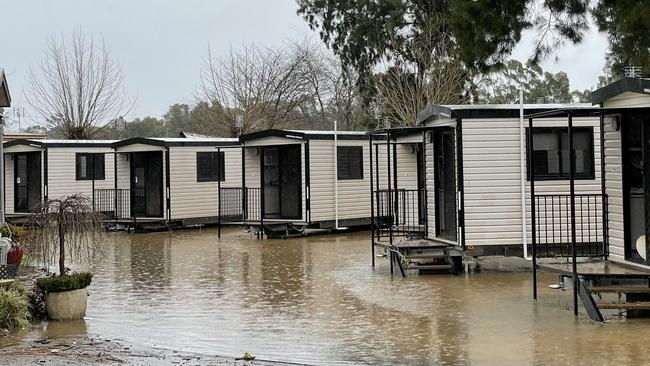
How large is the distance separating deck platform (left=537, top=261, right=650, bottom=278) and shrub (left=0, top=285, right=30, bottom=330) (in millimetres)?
6153

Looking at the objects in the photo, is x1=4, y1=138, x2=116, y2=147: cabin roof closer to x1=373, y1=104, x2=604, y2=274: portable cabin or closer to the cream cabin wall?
the cream cabin wall

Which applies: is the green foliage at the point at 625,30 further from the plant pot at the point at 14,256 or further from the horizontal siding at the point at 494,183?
the plant pot at the point at 14,256

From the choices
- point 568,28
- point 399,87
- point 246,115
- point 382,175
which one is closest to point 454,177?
point 568,28

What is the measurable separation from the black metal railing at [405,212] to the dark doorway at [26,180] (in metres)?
12.1

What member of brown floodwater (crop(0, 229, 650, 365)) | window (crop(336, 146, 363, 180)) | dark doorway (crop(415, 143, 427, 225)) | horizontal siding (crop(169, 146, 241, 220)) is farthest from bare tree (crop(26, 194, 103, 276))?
horizontal siding (crop(169, 146, 241, 220))

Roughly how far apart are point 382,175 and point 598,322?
13.3 m

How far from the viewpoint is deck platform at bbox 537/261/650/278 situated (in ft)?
30.0

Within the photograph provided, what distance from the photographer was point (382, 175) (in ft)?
71.4

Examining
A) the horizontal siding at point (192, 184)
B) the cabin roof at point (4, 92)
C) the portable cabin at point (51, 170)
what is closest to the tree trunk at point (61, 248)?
the cabin roof at point (4, 92)

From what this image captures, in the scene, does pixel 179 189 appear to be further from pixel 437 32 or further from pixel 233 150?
pixel 437 32

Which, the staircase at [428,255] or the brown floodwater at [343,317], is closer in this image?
the brown floodwater at [343,317]

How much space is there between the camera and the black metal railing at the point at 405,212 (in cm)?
1540

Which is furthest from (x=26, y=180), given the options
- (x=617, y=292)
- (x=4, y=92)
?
(x=617, y=292)

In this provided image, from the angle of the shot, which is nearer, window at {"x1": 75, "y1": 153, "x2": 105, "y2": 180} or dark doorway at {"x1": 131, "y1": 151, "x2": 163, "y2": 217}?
dark doorway at {"x1": 131, "y1": 151, "x2": 163, "y2": 217}
